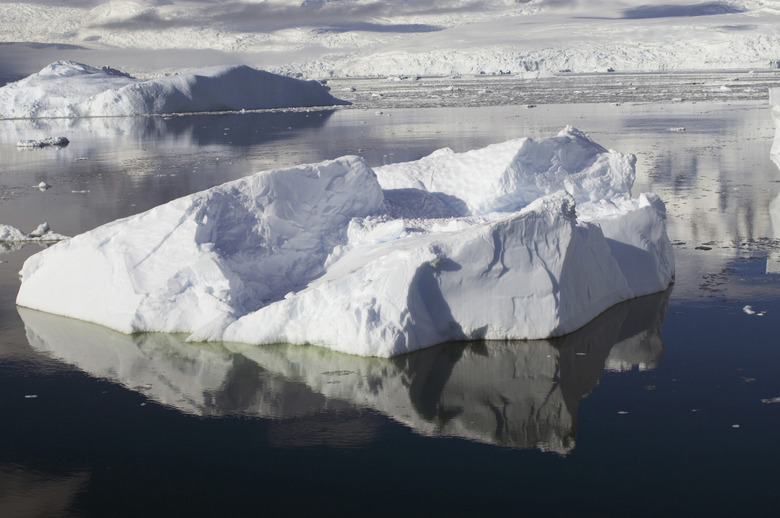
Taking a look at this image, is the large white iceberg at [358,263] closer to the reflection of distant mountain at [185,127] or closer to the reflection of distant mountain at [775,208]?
the reflection of distant mountain at [775,208]

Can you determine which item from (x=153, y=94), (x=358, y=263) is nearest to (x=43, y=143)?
(x=153, y=94)

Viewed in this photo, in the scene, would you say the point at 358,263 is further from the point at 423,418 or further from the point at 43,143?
the point at 43,143

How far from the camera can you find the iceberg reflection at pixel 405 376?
5168mm

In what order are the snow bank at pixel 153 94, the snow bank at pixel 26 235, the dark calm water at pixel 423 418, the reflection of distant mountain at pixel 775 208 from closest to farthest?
the dark calm water at pixel 423 418 → the reflection of distant mountain at pixel 775 208 → the snow bank at pixel 26 235 → the snow bank at pixel 153 94

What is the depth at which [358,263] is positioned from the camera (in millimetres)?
6832

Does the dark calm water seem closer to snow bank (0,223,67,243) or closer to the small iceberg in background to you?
snow bank (0,223,67,243)

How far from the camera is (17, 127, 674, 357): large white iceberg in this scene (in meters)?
6.12

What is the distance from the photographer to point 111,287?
6.89 metres

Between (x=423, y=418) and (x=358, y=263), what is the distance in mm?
1941

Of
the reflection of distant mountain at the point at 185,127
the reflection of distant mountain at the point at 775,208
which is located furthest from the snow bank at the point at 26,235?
the reflection of distant mountain at the point at 185,127

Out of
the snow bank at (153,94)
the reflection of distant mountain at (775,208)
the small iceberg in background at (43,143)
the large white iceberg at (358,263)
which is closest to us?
the large white iceberg at (358,263)

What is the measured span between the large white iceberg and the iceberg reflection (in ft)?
0.46

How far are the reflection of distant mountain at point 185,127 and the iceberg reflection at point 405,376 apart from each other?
15.1m

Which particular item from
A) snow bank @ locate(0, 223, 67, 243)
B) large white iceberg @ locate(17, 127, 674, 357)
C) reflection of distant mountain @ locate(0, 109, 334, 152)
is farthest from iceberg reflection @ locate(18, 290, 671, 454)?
reflection of distant mountain @ locate(0, 109, 334, 152)
